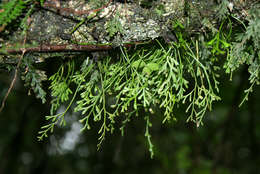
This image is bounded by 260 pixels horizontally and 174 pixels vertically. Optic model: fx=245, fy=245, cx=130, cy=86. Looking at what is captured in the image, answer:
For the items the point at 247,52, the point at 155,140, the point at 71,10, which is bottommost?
the point at 155,140

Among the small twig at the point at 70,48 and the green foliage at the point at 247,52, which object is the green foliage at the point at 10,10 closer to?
the small twig at the point at 70,48

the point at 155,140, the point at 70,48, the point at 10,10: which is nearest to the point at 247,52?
the point at 70,48

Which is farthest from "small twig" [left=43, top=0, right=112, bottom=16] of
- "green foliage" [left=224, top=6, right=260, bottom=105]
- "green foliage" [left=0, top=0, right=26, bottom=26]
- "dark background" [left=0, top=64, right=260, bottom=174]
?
"dark background" [left=0, top=64, right=260, bottom=174]

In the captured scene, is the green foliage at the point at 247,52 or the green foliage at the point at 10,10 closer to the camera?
the green foliage at the point at 10,10

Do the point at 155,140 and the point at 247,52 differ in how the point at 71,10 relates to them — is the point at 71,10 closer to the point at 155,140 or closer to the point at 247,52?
the point at 247,52

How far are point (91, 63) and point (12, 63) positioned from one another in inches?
12.0

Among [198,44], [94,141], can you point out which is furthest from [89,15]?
[94,141]

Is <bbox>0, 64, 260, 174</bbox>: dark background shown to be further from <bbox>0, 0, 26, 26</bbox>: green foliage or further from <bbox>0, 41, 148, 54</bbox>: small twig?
<bbox>0, 0, 26, 26</bbox>: green foliage

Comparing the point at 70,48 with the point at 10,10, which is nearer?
the point at 10,10

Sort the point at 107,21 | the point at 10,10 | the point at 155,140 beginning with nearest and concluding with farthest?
1. the point at 10,10
2. the point at 107,21
3. the point at 155,140

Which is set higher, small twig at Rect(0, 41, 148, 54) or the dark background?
small twig at Rect(0, 41, 148, 54)

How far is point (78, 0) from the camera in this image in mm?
931

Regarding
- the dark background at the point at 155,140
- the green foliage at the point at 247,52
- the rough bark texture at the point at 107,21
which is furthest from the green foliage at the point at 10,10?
the dark background at the point at 155,140

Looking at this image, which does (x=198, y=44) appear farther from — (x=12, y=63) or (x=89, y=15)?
(x=12, y=63)
